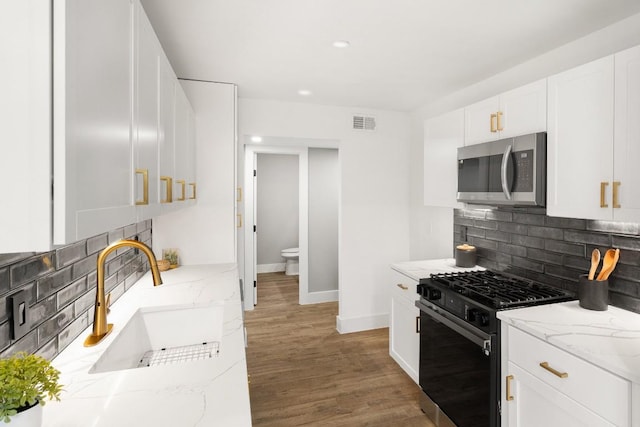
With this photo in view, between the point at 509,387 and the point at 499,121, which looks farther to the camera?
the point at 499,121

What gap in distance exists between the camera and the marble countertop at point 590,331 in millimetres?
1268

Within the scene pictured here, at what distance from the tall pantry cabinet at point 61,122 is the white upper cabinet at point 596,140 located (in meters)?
2.01

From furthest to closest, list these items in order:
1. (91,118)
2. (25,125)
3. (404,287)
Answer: (404,287) < (91,118) < (25,125)

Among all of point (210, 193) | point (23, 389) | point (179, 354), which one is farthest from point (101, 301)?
point (210, 193)

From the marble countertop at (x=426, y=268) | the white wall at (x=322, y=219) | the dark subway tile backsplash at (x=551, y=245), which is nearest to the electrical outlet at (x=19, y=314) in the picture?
the marble countertop at (x=426, y=268)

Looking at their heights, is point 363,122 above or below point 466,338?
above

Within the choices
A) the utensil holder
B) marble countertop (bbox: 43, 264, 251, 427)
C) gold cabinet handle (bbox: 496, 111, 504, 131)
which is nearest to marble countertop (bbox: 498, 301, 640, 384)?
the utensil holder

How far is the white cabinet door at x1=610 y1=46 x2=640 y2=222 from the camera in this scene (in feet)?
4.81

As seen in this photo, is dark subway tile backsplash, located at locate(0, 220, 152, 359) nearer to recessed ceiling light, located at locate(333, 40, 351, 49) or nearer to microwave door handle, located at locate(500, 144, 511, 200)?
recessed ceiling light, located at locate(333, 40, 351, 49)

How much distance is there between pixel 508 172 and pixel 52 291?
231 cm

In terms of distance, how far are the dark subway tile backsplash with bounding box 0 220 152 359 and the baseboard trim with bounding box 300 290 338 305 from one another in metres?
3.07

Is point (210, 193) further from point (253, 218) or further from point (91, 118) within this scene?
point (91, 118)

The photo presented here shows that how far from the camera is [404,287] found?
2.72 metres

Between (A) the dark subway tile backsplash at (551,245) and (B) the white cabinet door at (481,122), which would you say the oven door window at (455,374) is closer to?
(A) the dark subway tile backsplash at (551,245)
